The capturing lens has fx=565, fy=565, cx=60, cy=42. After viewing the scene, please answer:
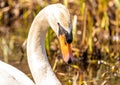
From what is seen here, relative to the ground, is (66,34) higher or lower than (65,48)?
higher

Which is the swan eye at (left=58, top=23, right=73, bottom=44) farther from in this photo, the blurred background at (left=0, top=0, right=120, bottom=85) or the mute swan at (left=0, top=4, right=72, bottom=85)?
the blurred background at (left=0, top=0, right=120, bottom=85)

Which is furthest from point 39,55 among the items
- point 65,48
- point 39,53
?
point 65,48

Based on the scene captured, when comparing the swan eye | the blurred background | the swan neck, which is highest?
the swan eye

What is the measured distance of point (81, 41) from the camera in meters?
6.88

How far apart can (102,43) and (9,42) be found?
48.2 inches

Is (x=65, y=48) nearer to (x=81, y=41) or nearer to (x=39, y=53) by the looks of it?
(x=39, y=53)

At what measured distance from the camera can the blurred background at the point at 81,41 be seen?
5.91 meters

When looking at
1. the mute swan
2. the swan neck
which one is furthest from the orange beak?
the swan neck

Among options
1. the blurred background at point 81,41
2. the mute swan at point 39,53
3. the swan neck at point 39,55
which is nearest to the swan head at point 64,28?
the mute swan at point 39,53

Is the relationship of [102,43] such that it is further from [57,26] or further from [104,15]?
[57,26]

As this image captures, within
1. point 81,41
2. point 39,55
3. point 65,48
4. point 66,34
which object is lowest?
point 81,41

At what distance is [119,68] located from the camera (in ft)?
19.8

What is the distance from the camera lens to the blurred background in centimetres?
591

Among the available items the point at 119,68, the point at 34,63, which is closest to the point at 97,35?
the point at 119,68
